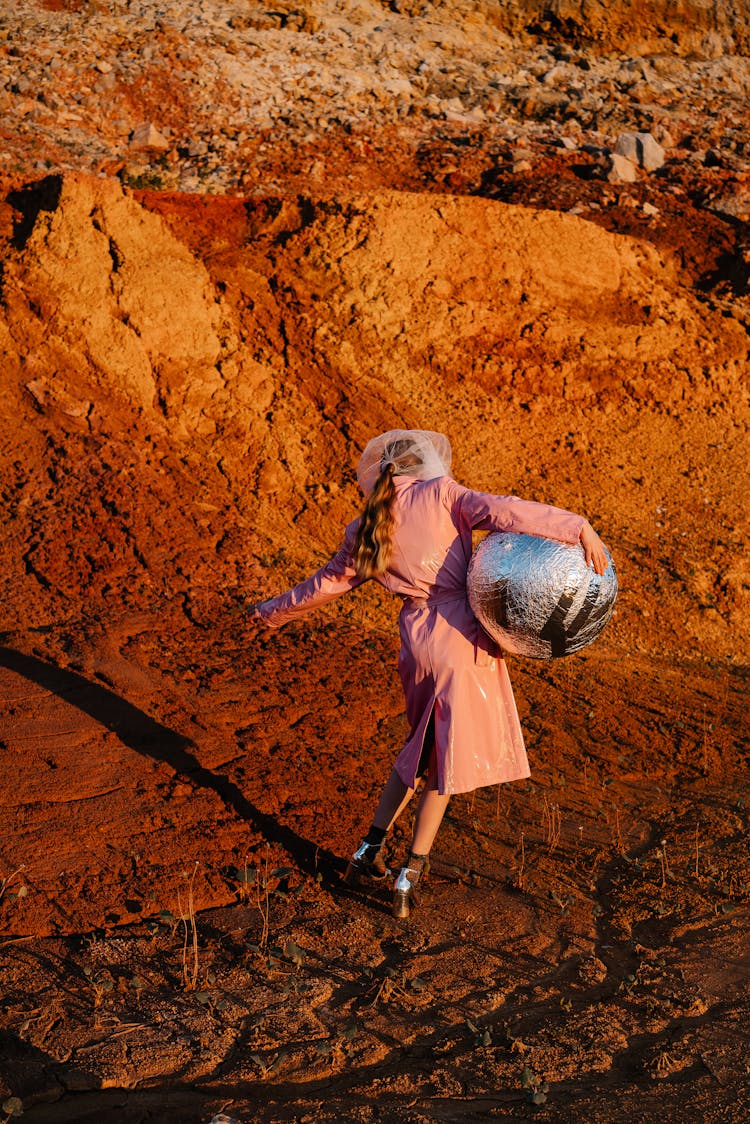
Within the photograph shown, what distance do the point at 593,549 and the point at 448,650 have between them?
2.12 feet

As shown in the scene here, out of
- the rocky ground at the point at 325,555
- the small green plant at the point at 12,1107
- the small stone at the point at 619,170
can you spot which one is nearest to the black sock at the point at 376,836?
the rocky ground at the point at 325,555

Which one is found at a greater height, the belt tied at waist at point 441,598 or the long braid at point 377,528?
the long braid at point 377,528

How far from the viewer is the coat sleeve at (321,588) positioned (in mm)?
4082

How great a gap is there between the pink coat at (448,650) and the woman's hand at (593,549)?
33 cm

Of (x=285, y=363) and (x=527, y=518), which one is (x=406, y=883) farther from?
(x=285, y=363)

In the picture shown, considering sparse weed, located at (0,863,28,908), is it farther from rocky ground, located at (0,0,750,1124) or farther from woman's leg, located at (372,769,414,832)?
woman's leg, located at (372,769,414,832)

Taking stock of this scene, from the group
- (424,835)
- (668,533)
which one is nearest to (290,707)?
(424,835)

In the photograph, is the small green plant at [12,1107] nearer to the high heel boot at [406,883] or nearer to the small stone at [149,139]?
the high heel boot at [406,883]

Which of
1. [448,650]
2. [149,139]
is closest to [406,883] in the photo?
[448,650]

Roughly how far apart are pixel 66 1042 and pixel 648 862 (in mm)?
2620

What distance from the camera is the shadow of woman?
467 cm

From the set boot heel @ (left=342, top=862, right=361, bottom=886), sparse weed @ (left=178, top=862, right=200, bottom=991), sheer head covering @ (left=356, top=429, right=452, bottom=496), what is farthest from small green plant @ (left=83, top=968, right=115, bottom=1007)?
sheer head covering @ (left=356, top=429, right=452, bottom=496)

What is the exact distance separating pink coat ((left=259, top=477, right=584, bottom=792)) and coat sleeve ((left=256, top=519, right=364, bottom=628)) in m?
0.06

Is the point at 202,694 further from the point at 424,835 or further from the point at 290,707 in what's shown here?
the point at 424,835
